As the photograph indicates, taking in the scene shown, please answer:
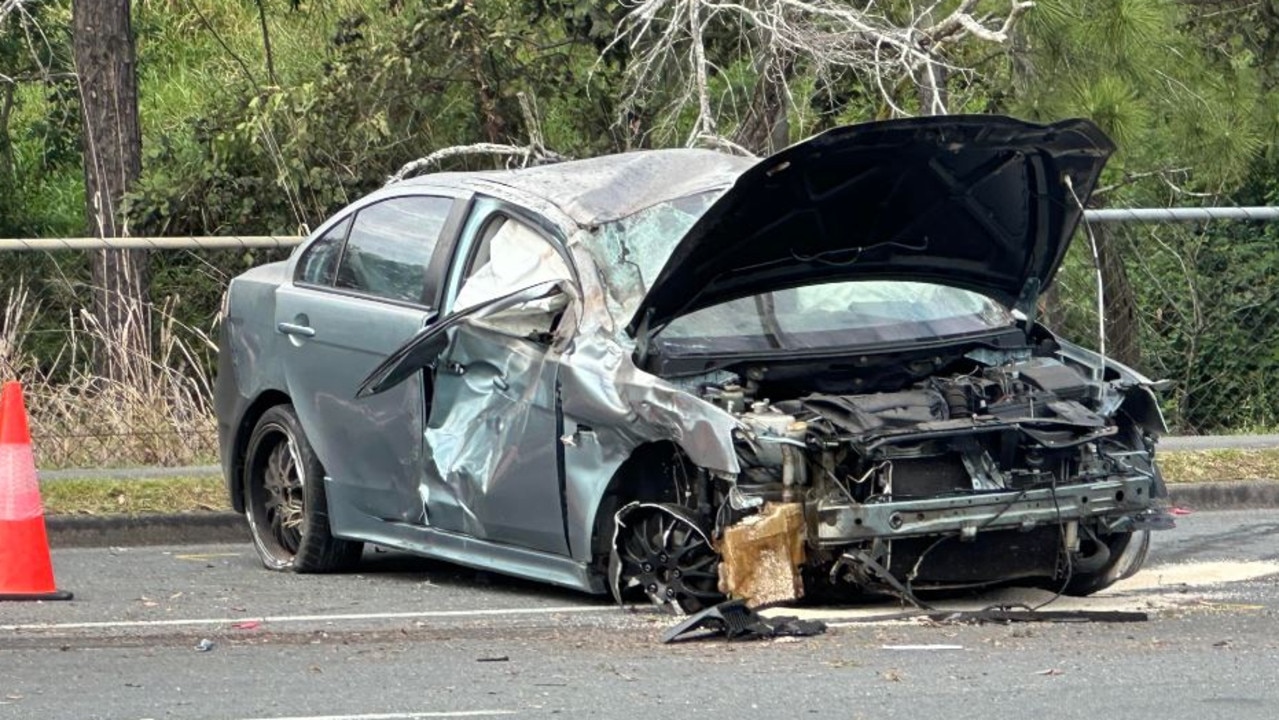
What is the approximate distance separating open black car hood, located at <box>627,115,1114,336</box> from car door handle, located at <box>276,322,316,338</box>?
1932mm

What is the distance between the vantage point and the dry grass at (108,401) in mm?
13766

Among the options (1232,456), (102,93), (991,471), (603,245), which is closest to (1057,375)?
(991,471)

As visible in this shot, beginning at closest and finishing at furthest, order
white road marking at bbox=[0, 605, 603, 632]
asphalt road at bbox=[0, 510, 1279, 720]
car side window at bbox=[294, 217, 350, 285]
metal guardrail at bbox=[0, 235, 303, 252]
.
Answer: asphalt road at bbox=[0, 510, 1279, 720] < white road marking at bbox=[0, 605, 603, 632] < car side window at bbox=[294, 217, 350, 285] < metal guardrail at bbox=[0, 235, 303, 252]

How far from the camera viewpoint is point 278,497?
9961mm

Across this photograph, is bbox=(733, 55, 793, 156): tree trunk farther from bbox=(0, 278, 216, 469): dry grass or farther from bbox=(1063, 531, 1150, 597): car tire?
bbox=(1063, 531, 1150, 597): car tire

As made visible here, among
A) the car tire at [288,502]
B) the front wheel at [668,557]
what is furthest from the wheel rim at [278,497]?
the front wheel at [668,557]

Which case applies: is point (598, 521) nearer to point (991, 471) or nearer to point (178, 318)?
point (991, 471)

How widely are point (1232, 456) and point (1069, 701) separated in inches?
261

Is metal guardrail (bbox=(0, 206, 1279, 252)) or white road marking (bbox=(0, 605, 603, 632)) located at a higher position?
metal guardrail (bbox=(0, 206, 1279, 252))

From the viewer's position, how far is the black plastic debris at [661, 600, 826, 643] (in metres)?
7.55

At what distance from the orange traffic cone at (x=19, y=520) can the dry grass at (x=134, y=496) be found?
2.19 meters

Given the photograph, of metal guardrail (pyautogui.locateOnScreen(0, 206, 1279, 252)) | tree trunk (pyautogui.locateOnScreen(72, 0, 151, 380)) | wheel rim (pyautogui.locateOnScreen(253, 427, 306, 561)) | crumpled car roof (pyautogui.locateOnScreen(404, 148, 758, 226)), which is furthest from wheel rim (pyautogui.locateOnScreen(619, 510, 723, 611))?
tree trunk (pyautogui.locateOnScreen(72, 0, 151, 380))

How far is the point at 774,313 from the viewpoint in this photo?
27.6ft

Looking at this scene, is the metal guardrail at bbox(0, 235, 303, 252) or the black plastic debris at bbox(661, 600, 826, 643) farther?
the metal guardrail at bbox(0, 235, 303, 252)
